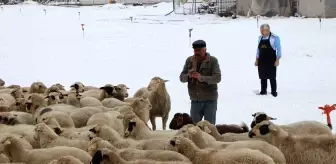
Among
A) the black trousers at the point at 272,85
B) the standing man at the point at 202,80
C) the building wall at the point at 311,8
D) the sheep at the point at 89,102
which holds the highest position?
the building wall at the point at 311,8

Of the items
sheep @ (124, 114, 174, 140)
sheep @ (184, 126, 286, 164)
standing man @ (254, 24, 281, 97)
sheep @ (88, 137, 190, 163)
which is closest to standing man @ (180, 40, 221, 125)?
sheep @ (124, 114, 174, 140)

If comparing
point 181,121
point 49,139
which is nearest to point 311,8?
point 181,121

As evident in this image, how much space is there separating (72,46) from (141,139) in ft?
76.6

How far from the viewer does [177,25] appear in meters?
42.0

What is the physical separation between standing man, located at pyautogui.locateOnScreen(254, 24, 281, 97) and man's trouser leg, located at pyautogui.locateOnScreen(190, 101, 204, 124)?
4769 mm

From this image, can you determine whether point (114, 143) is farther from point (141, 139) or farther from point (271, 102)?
point (271, 102)

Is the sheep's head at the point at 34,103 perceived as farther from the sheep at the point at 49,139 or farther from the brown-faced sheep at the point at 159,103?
the sheep at the point at 49,139

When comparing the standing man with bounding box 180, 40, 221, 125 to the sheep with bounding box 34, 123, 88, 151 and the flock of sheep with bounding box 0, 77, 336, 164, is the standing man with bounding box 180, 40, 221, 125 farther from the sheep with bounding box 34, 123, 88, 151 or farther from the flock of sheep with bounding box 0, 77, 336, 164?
the sheep with bounding box 34, 123, 88, 151

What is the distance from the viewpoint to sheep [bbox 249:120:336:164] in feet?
23.7

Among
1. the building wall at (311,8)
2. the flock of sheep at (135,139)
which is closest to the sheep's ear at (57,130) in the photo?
the flock of sheep at (135,139)

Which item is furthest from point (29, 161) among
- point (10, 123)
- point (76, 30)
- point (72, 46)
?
point (76, 30)

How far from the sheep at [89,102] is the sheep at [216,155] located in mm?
3941

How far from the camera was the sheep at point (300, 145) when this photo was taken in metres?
7.22

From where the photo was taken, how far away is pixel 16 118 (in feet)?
32.7
